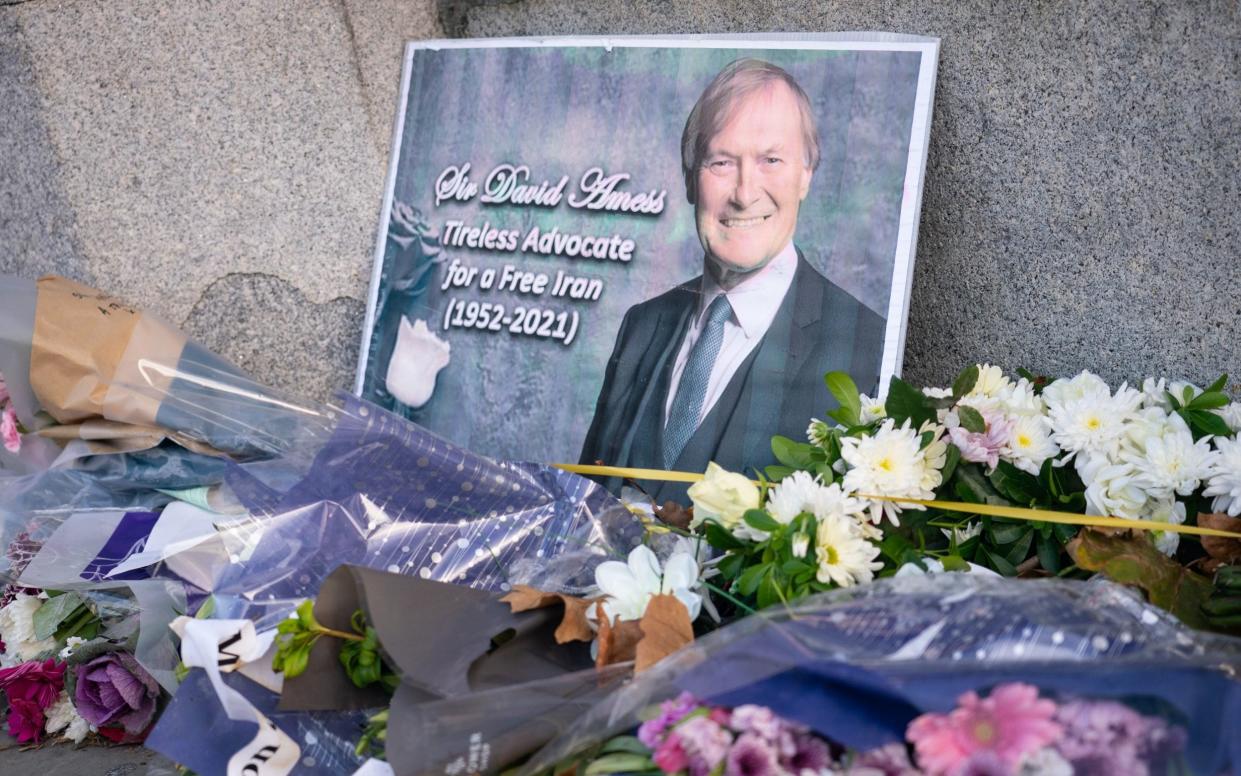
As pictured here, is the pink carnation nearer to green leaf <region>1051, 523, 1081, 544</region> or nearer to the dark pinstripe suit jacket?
the dark pinstripe suit jacket

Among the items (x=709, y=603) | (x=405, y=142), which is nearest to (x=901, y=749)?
(x=709, y=603)

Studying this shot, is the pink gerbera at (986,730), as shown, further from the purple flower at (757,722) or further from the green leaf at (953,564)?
the green leaf at (953,564)

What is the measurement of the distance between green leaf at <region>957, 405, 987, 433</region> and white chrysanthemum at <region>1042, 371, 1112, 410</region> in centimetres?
13

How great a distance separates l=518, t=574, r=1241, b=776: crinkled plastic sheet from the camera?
857mm

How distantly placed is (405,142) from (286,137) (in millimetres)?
341

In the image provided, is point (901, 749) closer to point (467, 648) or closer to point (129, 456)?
point (467, 648)

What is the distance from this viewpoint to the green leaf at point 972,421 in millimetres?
1449

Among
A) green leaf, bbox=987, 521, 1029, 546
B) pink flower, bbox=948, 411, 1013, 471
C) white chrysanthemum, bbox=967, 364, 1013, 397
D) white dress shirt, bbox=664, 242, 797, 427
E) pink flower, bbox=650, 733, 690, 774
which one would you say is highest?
white dress shirt, bbox=664, 242, 797, 427

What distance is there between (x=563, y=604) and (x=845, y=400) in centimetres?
56

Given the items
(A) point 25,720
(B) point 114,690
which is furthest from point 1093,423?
(A) point 25,720

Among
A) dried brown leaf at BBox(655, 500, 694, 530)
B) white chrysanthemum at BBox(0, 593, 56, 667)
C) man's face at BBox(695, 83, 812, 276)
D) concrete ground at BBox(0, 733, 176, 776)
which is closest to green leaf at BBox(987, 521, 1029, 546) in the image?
dried brown leaf at BBox(655, 500, 694, 530)

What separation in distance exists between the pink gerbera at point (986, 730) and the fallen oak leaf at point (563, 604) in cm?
45

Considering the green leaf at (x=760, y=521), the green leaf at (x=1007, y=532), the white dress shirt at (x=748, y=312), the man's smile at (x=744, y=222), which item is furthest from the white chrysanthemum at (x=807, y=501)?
the man's smile at (x=744, y=222)

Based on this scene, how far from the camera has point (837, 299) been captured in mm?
1987
